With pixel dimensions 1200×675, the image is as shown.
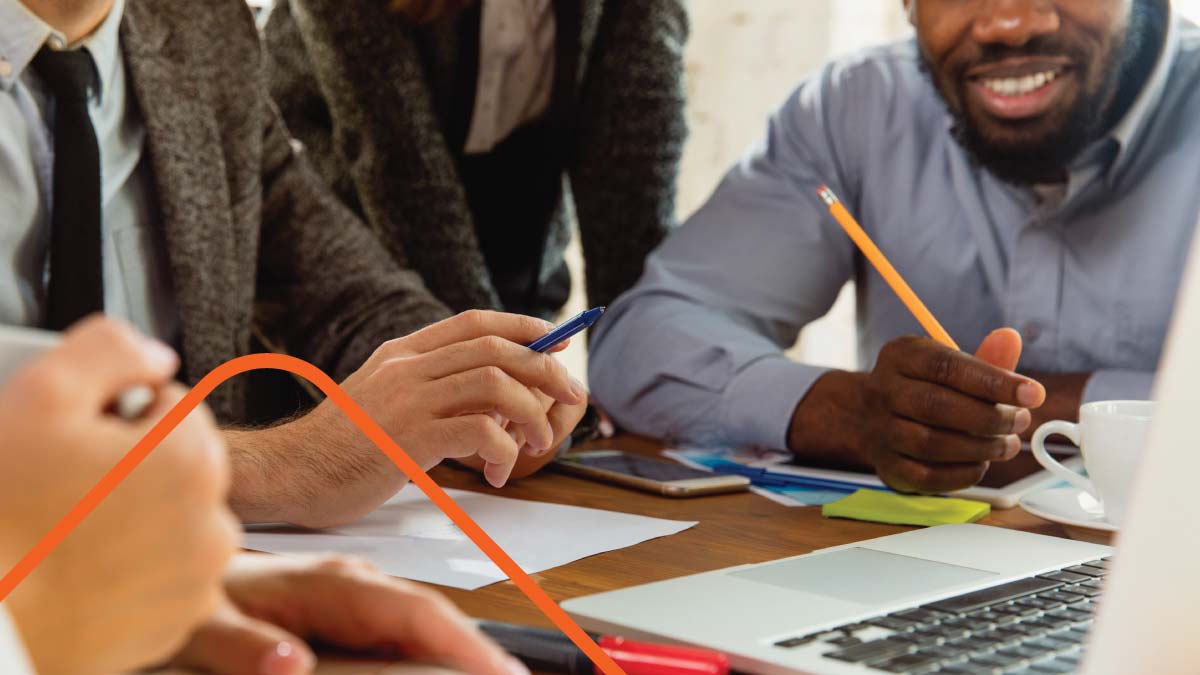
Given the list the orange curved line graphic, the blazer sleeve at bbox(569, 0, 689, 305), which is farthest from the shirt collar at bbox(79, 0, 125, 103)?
the blazer sleeve at bbox(569, 0, 689, 305)

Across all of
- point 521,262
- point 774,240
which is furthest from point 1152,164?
point 521,262

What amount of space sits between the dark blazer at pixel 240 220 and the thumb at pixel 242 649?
0.69 feet

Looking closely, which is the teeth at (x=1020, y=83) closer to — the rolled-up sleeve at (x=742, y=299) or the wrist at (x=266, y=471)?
the rolled-up sleeve at (x=742, y=299)

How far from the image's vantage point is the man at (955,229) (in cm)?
96

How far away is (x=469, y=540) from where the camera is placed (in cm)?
50

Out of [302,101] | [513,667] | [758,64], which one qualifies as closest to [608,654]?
[513,667]

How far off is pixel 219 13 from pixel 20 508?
68 cm

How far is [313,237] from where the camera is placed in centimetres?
95

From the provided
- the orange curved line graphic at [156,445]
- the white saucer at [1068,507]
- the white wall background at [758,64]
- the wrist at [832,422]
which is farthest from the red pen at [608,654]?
the white wall background at [758,64]

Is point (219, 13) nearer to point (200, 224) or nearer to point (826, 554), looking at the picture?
point (200, 224)

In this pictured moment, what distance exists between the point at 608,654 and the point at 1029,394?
0.41 metres

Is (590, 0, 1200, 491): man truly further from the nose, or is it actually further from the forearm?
the forearm

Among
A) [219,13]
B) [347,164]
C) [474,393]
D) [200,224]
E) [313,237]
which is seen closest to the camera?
[474,393]

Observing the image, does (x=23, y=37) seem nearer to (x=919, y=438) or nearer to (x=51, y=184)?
(x=51, y=184)
